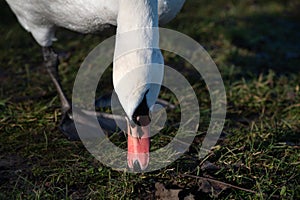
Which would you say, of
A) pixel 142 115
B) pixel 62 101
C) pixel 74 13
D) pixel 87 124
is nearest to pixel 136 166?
pixel 142 115

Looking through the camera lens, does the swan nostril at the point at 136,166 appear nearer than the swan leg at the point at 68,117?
Yes

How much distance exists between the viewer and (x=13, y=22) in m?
7.11

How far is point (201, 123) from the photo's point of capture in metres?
4.89

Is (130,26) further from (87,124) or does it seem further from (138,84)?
(87,124)

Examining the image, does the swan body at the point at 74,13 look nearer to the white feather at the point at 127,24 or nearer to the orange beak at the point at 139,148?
the white feather at the point at 127,24

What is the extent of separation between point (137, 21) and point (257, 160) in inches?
53.2

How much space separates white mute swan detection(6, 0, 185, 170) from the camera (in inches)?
138

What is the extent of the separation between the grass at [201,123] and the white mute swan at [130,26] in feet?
0.93

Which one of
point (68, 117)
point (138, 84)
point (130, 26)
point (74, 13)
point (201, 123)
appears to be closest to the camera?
point (138, 84)

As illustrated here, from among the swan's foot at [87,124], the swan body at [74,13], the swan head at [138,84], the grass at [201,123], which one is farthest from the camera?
the swan's foot at [87,124]

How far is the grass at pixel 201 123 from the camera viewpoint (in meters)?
3.78

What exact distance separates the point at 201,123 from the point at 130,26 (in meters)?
1.47

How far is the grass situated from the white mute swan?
0.28m

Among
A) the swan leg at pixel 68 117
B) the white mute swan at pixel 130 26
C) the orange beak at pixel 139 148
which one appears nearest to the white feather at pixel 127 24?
the white mute swan at pixel 130 26
